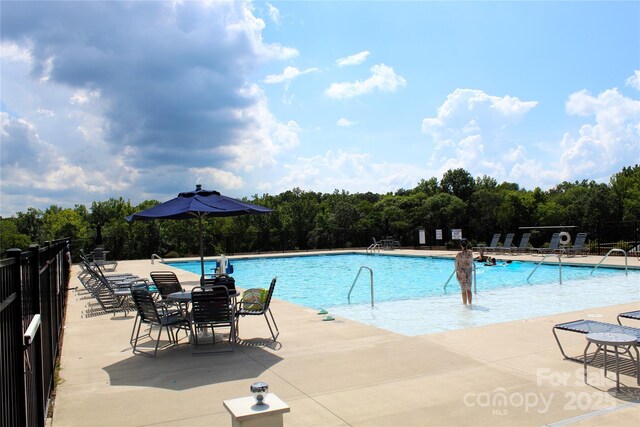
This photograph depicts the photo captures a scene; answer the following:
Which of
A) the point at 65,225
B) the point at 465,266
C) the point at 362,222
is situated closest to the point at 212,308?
the point at 465,266

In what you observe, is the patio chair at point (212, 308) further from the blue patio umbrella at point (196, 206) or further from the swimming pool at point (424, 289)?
the swimming pool at point (424, 289)

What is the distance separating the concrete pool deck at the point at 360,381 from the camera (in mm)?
4016

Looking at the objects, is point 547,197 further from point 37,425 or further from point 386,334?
point 37,425

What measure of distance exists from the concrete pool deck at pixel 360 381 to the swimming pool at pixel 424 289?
1.59 metres

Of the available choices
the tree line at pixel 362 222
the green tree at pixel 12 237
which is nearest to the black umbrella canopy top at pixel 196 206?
the tree line at pixel 362 222

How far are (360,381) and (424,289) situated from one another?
Answer: 10668 millimetres

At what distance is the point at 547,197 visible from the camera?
4484cm

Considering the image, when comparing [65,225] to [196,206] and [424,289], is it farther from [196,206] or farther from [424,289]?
[196,206]

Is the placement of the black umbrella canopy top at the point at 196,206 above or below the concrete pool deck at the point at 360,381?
above

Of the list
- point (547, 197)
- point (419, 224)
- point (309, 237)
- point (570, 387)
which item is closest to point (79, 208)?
point (309, 237)

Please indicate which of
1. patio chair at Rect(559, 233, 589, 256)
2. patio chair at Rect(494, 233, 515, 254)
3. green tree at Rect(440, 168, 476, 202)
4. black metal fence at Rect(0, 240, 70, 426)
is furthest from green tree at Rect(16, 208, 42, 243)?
black metal fence at Rect(0, 240, 70, 426)

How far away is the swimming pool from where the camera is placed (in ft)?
29.5

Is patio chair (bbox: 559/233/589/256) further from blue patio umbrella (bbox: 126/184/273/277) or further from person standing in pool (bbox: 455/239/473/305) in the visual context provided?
blue patio umbrella (bbox: 126/184/273/277)

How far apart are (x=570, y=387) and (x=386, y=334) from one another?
2792 millimetres
